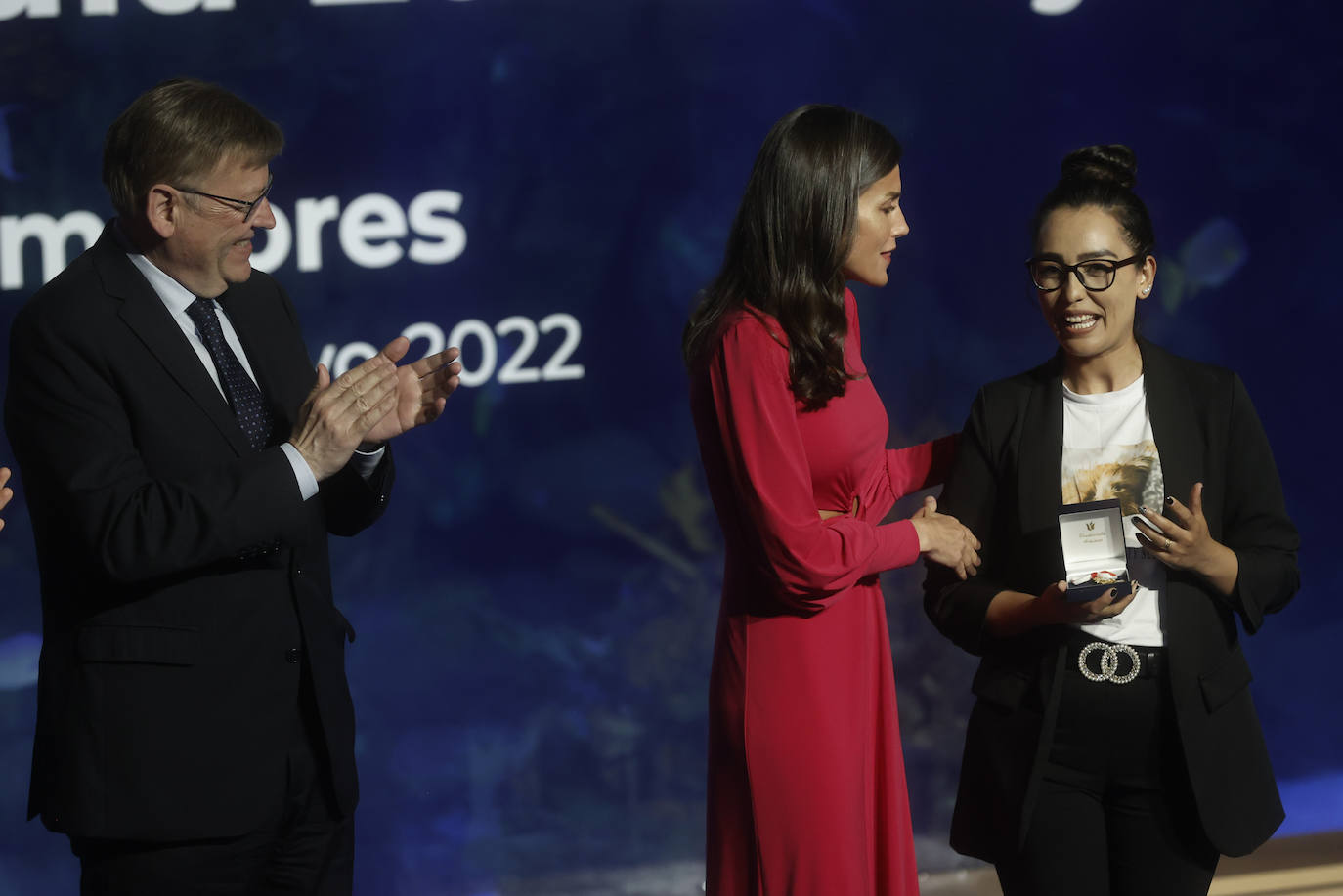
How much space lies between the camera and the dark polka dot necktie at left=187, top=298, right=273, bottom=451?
1.95m

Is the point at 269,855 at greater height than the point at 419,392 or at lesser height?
lesser

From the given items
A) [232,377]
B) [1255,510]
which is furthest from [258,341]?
[1255,510]

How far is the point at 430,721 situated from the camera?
142 inches

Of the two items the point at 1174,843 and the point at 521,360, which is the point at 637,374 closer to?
the point at 521,360

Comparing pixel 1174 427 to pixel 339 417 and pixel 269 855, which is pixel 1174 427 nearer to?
pixel 339 417

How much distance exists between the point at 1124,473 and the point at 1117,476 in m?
0.01

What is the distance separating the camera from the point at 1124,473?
2.01 metres

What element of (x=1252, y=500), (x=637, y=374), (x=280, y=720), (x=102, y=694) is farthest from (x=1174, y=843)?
(x=637, y=374)

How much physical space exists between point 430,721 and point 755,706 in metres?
1.83

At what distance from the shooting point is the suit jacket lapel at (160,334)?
1849 mm

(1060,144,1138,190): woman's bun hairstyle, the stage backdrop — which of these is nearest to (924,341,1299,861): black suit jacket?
(1060,144,1138,190): woman's bun hairstyle

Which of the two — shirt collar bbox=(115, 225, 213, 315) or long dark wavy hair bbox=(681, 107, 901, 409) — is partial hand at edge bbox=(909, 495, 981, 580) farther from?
shirt collar bbox=(115, 225, 213, 315)

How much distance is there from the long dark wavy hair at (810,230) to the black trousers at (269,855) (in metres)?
0.90

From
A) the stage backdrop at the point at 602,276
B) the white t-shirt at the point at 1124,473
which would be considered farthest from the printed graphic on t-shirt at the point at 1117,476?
the stage backdrop at the point at 602,276
